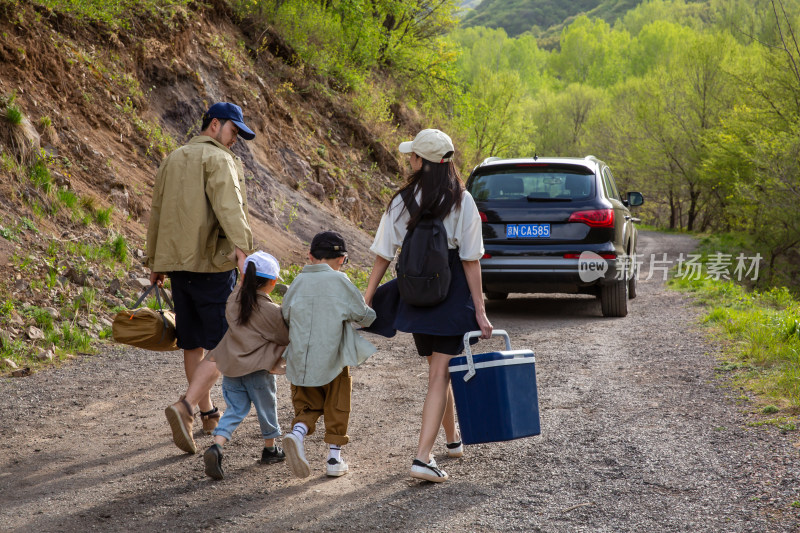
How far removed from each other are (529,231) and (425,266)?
5499 millimetres

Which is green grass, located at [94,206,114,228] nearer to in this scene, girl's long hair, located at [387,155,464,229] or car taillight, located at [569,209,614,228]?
car taillight, located at [569,209,614,228]

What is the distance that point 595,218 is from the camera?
897 centimetres

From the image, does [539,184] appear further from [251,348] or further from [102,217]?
[251,348]

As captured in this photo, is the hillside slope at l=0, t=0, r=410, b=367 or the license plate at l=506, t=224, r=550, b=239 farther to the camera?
the license plate at l=506, t=224, r=550, b=239

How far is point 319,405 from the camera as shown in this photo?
411 cm

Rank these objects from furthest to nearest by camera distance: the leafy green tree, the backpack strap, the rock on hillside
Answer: the leafy green tree
the rock on hillside
the backpack strap

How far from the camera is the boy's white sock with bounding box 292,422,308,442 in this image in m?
3.84

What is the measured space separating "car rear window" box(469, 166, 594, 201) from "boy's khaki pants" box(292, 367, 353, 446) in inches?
219

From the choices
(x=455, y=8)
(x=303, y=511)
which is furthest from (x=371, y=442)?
(x=455, y=8)

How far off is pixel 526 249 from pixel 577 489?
18.0ft

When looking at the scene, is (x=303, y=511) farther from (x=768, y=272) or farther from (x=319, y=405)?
(x=768, y=272)

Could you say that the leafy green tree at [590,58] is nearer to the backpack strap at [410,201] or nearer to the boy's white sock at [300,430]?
the backpack strap at [410,201]

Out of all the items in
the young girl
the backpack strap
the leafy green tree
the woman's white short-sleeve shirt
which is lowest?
the young girl

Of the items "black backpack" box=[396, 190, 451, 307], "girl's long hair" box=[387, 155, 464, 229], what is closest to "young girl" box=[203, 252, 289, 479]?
"black backpack" box=[396, 190, 451, 307]
